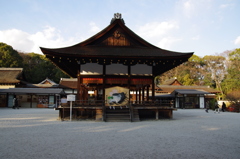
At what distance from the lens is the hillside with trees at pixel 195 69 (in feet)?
125

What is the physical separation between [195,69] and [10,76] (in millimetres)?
41378

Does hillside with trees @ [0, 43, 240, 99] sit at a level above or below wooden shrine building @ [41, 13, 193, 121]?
above

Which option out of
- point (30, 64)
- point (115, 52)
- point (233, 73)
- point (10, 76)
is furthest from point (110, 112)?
point (30, 64)

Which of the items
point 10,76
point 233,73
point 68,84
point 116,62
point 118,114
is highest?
point 233,73

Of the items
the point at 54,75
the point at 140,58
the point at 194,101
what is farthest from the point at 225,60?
the point at 54,75

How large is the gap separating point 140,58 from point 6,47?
3566 centimetres

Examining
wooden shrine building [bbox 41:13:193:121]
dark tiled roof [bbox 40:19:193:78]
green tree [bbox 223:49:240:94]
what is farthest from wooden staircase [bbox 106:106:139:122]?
green tree [bbox 223:49:240:94]

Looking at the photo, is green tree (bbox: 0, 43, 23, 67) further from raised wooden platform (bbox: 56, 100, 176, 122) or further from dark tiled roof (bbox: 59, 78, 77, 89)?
raised wooden platform (bbox: 56, 100, 176, 122)

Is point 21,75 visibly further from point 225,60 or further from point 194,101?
point 225,60

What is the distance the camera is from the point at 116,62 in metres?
13.7

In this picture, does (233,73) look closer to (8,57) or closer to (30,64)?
(8,57)

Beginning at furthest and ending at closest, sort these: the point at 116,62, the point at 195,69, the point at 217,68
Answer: the point at 195,69, the point at 217,68, the point at 116,62

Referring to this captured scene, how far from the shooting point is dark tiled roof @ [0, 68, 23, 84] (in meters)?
31.2

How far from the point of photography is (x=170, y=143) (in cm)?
616
